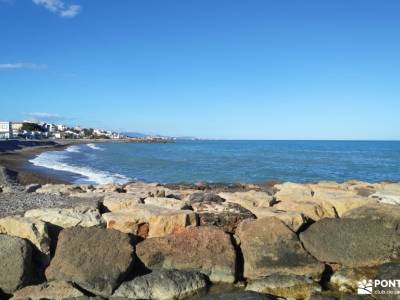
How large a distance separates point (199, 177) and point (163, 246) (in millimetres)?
21813

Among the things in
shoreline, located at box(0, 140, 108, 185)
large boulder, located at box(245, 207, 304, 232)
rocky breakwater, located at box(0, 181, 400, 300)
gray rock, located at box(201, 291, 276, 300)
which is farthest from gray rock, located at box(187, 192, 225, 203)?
shoreline, located at box(0, 140, 108, 185)

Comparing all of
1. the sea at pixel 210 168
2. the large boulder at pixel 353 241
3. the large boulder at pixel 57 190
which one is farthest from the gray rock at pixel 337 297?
the sea at pixel 210 168

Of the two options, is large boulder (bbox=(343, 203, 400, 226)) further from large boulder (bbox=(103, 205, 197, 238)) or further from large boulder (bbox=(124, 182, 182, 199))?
large boulder (bbox=(124, 182, 182, 199))

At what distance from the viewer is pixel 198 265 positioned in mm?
6812

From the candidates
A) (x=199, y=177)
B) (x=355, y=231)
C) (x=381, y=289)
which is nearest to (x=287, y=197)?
(x=355, y=231)

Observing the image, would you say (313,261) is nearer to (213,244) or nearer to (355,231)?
(355,231)

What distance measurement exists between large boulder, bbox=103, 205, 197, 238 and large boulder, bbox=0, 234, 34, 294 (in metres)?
1.43

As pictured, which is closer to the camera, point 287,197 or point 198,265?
point 198,265

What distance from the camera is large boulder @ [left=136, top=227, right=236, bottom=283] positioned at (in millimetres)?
6797

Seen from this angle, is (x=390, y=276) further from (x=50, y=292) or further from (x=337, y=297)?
(x=50, y=292)

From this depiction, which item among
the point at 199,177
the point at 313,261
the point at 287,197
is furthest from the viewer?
the point at 199,177

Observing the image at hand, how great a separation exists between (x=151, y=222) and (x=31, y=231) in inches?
76.0

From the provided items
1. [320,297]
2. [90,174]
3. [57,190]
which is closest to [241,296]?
[320,297]

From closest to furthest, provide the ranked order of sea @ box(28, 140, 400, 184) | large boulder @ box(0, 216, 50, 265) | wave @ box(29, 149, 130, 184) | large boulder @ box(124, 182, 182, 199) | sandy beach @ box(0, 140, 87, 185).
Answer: large boulder @ box(0, 216, 50, 265), large boulder @ box(124, 182, 182, 199), sandy beach @ box(0, 140, 87, 185), wave @ box(29, 149, 130, 184), sea @ box(28, 140, 400, 184)
